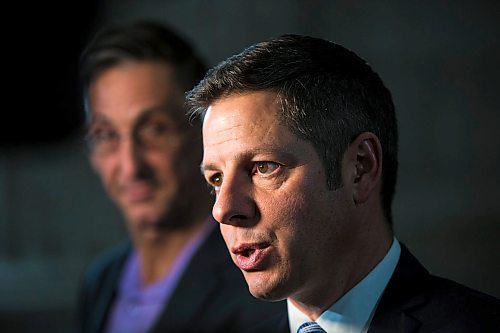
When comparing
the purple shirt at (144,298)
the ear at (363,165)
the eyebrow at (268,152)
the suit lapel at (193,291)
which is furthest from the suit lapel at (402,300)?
the purple shirt at (144,298)

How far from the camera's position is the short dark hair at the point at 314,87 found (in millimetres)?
957

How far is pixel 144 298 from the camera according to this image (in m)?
1.70

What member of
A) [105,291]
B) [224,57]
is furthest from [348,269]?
[224,57]

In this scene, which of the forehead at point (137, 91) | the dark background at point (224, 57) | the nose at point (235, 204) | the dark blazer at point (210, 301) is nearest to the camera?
the nose at point (235, 204)

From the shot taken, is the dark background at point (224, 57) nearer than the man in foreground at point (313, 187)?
No

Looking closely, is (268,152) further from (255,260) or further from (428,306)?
(428,306)

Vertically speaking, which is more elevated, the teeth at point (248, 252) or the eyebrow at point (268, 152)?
the eyebrow at point (268, 152)

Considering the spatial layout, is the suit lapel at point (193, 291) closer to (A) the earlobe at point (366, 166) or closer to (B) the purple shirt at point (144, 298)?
(B) the purple shirt at point (144, 298)

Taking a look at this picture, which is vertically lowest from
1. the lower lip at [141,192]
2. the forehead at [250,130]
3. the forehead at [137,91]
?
the lower lip at [141,192]

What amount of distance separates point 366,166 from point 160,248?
2.63 ft

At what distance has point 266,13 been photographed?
2.60 m

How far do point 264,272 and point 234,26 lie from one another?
176 centimetres

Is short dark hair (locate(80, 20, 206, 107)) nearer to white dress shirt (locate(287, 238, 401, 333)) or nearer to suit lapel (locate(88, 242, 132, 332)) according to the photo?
suit lapel (locate(88, 242, 132, 332))

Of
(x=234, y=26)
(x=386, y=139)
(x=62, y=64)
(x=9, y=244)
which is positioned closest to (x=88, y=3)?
(x=62, y=64)
